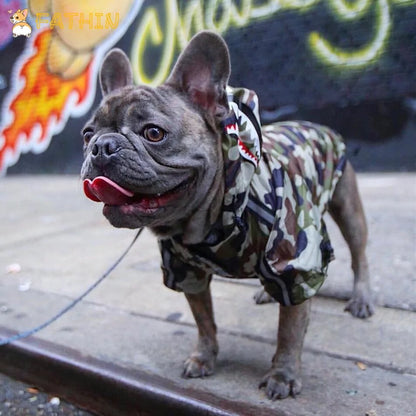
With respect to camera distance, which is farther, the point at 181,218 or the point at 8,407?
the point at 8,407

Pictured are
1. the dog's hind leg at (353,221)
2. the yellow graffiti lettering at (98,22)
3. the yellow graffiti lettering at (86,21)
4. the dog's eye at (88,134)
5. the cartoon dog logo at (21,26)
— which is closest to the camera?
the dog's eye at (88,134)

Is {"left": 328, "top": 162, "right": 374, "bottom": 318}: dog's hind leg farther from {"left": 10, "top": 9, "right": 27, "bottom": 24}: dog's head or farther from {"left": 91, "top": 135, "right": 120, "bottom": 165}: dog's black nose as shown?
{"left": 10, "top": 9, "right": 27, "bottom": 24}: dog's head

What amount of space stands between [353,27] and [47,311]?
638 cm

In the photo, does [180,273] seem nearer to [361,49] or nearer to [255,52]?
[361,49]

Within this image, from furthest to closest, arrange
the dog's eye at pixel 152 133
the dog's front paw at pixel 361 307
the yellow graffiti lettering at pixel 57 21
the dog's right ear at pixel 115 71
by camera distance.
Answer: the yellow graffiti lettering at pixel 57 21 < the dog's front paw at pixel 361 307 < the dog's right ear at pixel 115 71 < the dog's eye at pixel 152 133

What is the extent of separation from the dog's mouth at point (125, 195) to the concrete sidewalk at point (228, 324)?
87 cm

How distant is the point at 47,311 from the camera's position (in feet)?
11.1

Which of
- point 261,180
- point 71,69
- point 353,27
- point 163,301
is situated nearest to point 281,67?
point 353,27

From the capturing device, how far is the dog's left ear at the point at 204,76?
6.99 feet

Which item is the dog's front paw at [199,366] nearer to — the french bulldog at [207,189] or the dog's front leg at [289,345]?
the french bulldog at [207,189]

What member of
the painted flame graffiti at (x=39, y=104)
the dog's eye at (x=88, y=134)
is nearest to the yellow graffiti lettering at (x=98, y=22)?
the painted flame graffiti at (x=39, y=104)

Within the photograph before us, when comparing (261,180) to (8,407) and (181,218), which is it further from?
(8,407)

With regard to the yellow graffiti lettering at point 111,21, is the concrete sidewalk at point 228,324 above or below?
below

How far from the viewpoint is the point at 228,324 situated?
9.87ft
